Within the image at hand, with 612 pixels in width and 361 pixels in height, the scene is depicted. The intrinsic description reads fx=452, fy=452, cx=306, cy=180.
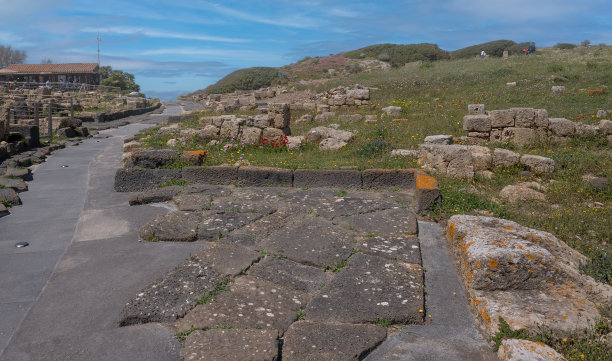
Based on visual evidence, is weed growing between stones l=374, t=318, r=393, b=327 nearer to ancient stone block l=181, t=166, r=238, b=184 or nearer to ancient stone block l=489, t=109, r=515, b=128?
ancient stone block l=181, t=166, r=238, b=184

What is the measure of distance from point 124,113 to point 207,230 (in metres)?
23.2

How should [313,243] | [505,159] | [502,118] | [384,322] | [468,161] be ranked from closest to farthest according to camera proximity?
1. [384,322]
2. [313,243]
3. [468,161]
4. [505,159]
5. [502,118]

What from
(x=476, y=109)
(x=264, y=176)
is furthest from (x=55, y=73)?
(x=264, y=176)

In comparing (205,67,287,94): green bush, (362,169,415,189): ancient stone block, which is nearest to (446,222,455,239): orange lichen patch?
(362,169,415,189): ancient stone block

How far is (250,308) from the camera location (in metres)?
3.31

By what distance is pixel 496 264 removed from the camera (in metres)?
3.56

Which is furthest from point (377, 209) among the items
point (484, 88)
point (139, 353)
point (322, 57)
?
point (322, 57)

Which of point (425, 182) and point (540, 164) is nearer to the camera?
point (425, 182)

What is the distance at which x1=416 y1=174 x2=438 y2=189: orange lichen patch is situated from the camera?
5746 mm

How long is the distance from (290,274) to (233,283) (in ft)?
1.71

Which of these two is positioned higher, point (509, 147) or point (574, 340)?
point (509, 147)

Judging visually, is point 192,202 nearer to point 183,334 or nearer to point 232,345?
point 183,334

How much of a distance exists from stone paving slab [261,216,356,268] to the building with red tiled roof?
56.6 meters

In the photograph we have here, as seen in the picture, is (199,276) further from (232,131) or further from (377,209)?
(232,131)
